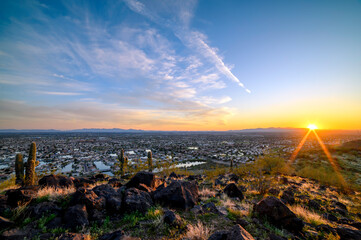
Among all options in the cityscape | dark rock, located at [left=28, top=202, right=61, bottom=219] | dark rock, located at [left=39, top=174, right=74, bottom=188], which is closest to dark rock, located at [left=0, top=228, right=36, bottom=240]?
dark rock, located at [left=28, top=202, right=61, bottom=219]

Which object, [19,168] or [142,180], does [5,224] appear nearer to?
[142,180]

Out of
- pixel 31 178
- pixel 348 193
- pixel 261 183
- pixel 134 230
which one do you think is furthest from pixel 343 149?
pixel 31 178

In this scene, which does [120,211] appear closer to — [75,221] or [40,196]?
[75,221]

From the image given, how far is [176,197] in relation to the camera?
8.57m

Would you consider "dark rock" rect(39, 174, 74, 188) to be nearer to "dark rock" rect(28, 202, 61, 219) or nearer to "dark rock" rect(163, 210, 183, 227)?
"dark rock" rect(28, 202, 61, 219)

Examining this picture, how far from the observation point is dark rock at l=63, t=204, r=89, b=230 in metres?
5.90

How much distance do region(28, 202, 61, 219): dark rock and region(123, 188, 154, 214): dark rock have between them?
2822 mm

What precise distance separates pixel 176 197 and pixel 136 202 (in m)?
2.22

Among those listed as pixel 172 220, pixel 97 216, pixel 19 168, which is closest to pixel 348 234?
pixel 172 220

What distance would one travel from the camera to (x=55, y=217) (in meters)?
6.23

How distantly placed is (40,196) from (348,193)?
29.7 m

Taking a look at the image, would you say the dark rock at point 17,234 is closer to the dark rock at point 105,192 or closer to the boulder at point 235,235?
the dark rock at point 105,192

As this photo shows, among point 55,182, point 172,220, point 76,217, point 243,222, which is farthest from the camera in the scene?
point 55,182

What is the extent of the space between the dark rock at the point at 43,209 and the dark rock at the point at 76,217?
0.87m
